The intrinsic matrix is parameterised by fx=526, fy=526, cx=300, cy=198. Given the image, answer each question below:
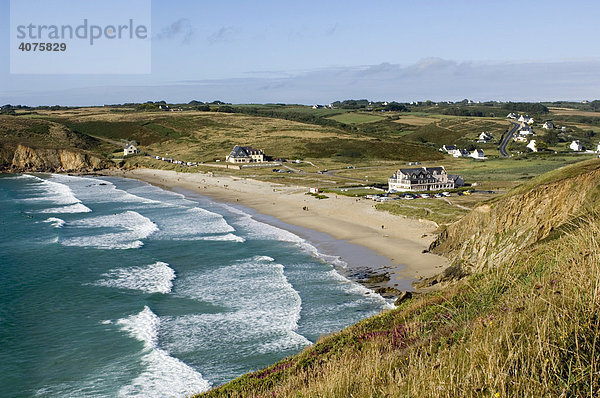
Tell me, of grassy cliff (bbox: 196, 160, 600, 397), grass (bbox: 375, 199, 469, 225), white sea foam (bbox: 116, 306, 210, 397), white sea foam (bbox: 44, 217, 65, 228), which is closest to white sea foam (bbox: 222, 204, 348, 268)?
grass (bbox: 375, 199, 469, 225)

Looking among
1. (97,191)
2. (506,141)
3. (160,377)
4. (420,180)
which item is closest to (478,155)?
(506,141)

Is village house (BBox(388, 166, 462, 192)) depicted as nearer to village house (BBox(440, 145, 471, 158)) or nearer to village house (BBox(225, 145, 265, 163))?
village house (BBox(225, 145, 265, 163))

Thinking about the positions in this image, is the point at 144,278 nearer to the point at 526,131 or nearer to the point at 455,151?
the point at 455,151

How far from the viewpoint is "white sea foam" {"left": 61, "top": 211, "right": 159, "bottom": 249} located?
48312mm

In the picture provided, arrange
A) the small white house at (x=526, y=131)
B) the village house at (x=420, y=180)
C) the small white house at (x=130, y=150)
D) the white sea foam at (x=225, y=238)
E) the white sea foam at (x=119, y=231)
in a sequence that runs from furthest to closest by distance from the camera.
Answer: the small white house at (x=526, y=131)
the small white house at (x=130, y=150)
the village house at (x=420, y=180)
the white sea foam at (x=225, y=238)
the white sea foam at (x=119, y=231)

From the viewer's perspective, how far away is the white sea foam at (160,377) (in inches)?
843

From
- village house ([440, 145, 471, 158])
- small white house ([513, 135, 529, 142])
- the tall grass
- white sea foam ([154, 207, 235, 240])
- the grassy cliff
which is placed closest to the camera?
the tall grass

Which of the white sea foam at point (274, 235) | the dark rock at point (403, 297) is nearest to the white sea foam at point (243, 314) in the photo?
the white sea foam at point (274, 235)

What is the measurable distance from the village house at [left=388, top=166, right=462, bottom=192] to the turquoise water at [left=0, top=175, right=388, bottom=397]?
3157 centimetres

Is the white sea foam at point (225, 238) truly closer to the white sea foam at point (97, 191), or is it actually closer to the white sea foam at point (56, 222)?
the white sea foam at point (56, 222)

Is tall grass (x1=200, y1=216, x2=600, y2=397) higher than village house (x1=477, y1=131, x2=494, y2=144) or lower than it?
lower

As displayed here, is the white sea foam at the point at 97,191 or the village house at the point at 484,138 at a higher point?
the village house at the point at 484,138

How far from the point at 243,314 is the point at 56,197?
207 feet

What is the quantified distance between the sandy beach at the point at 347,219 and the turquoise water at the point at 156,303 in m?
4.93
